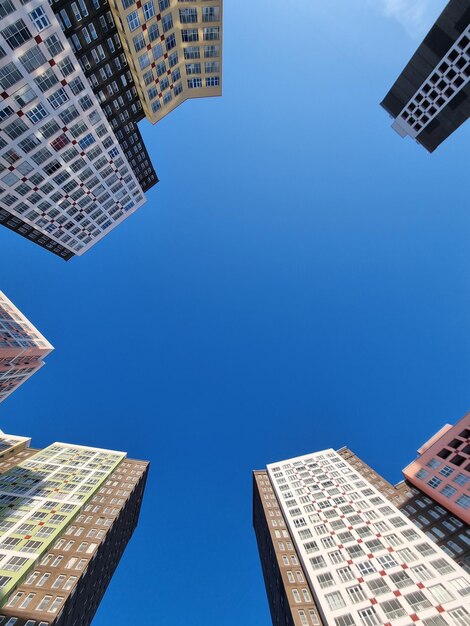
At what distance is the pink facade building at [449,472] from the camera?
163 ft

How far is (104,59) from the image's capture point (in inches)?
1945

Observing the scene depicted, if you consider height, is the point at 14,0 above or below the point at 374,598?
above

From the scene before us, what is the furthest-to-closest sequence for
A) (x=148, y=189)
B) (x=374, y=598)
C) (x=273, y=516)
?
(x=148, y=189) < (x=273, y=516) < (x=374, y=598)

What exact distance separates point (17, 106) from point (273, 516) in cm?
8258

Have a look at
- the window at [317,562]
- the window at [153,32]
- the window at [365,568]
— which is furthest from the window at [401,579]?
the window at [153,32]

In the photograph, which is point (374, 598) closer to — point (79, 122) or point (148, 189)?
point (79, 122)

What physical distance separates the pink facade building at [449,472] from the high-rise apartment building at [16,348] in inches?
3435

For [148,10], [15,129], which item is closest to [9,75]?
[15,129]

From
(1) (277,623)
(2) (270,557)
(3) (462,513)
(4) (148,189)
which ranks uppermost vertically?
(4) (148,189)

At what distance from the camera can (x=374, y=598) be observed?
3719 centimetres

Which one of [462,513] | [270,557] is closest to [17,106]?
[270,557]

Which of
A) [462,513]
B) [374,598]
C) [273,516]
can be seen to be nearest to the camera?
[374,598]

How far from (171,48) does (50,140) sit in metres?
26.9

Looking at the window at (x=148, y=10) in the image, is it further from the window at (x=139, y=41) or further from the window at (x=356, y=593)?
the window at (x=356, y=593)
